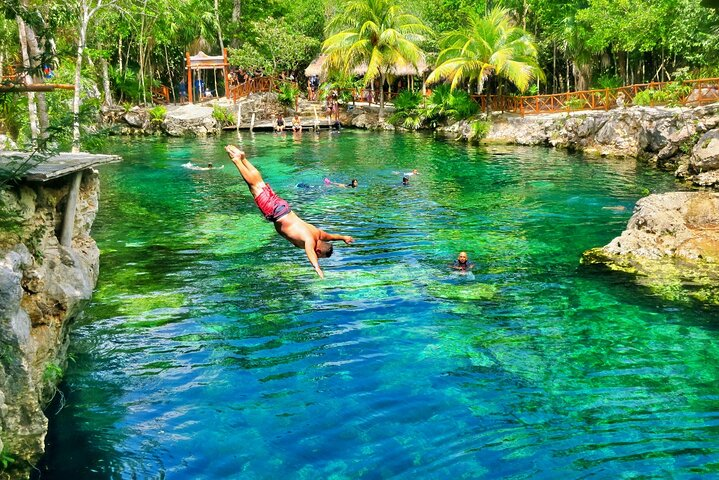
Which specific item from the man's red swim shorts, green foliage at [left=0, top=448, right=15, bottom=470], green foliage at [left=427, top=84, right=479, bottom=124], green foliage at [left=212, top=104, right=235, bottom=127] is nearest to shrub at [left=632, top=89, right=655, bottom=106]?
green foliage at [left=427, top=84, right=479, bottom=124]

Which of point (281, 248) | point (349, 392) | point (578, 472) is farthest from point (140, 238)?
point (578, 472)

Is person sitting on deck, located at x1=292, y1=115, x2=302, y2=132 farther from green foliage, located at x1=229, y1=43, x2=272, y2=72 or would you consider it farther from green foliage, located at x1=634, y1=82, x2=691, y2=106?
green foliage, located at x1=634, y1=82, x2=691, y2=106

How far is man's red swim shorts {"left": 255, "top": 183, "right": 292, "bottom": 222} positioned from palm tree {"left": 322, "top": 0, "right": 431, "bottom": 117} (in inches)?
1378

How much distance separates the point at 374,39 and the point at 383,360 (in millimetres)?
38292

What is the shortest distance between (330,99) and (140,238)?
3329 cm

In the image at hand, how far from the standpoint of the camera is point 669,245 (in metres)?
16.3

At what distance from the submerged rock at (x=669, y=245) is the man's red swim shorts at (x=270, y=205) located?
8145 mm

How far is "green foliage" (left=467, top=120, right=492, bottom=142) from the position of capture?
40.9 m

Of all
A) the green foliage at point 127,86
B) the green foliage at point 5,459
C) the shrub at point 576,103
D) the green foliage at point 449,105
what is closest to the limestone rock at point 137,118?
the green foliage at point 127,86

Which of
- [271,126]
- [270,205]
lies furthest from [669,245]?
[271,126]

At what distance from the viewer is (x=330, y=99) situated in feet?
167

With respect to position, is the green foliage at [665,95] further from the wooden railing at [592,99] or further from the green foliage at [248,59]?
the green foliage at [248,59]

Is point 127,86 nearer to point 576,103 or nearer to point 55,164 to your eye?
point 576,103

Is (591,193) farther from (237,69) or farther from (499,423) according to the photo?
(237,69)
